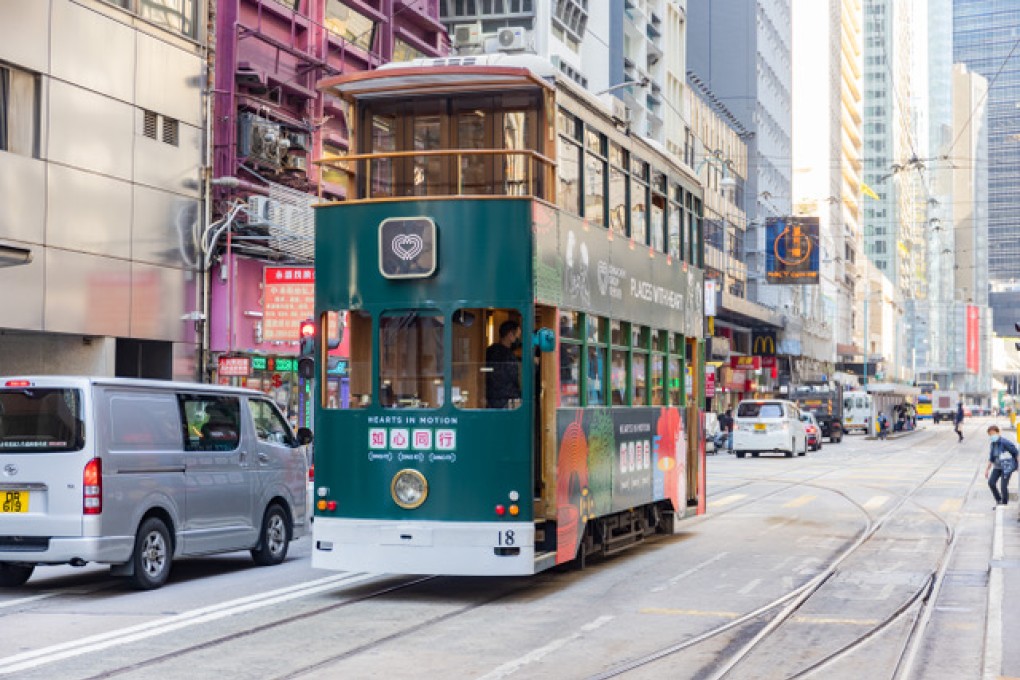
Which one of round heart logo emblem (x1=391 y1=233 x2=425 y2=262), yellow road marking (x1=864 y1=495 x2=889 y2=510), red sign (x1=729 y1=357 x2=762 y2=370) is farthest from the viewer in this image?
red sign (x1=729 y1=357 x2=762 y2=370)

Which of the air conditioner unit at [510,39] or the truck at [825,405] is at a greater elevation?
the air conditioner unit at [510,39]

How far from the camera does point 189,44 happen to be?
31000 millimetres

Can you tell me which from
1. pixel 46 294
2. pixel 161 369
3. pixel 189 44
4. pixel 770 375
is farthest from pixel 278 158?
pixel 770 375

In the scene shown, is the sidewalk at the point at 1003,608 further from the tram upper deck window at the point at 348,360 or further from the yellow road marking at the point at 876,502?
the tram upper deck window at the point at 348,360

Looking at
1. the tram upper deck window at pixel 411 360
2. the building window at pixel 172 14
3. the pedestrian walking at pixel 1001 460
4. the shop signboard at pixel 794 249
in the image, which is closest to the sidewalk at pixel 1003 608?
the pedestrian walking at pixel 1001 460

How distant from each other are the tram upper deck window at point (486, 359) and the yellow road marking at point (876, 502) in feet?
46.3

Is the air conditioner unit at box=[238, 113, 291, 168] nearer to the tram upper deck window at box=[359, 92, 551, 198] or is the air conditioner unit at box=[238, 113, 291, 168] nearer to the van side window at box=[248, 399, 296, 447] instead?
the van side window at box=[248, 399, 296, 447]

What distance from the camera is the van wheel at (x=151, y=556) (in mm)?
13539

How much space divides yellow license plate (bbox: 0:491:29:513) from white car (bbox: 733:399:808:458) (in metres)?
37.7

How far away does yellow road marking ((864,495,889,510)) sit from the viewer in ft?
83.4

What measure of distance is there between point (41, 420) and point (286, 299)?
18.0 m

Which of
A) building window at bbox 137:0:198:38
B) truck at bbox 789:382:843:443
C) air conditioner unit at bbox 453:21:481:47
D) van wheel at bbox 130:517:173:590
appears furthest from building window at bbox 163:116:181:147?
truck at bbox 789:382:843:443

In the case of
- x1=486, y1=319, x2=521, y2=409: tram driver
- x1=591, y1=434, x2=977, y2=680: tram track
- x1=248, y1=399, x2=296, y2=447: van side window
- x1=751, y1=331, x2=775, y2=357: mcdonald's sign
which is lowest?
x1=591, y1=434, x2=977, y2=680: tram track

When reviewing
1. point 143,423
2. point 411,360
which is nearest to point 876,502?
point 411,360
